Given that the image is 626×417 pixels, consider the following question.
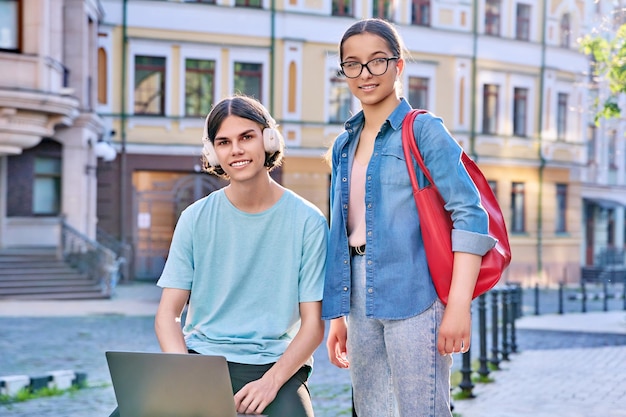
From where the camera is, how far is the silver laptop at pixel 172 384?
310cm

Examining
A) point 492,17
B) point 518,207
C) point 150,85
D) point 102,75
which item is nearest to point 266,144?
point 102,75

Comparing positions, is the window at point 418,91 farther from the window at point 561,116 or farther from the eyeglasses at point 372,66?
the eyeglasses at point 372,66

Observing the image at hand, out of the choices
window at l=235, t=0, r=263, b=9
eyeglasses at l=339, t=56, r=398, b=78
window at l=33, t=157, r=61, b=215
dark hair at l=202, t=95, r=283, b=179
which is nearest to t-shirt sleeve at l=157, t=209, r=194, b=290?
dark hair at l=202, t=95, r=283, b=179

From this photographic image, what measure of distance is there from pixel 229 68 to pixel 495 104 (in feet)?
32.5

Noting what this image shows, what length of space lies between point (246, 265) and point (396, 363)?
2.23 ft

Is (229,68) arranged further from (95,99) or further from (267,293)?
(267,293)

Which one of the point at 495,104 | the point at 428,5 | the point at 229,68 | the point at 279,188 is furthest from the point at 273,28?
the point at 279,188

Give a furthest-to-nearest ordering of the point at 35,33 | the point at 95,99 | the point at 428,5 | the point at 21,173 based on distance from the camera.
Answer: the point at 428,5 < the point at 95,99 < the point at 21,173 < the point at 35,33

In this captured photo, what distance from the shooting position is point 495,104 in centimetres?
3303

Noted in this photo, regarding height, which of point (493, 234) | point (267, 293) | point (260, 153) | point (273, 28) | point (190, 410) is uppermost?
point (273, 28)

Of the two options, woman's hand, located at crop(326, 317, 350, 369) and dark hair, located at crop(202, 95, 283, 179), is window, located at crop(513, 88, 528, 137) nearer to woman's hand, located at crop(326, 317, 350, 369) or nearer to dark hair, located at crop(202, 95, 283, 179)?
woman's hand, located at crop(326, 317, 350, 369)

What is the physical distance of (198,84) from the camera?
28.3 m

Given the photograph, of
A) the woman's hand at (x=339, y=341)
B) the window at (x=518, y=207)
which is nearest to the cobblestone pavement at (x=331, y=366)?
the woman's hand at (x=339, y=341)

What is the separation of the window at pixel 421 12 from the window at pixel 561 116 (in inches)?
256
